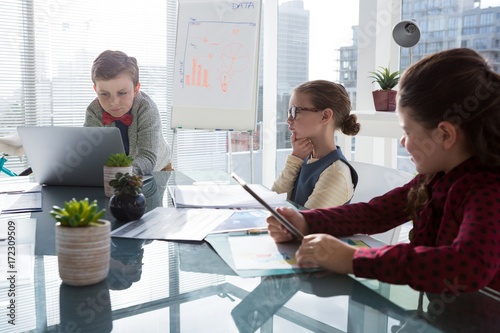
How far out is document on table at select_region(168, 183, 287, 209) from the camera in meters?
1.37

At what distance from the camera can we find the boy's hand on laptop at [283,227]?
0.99 metres

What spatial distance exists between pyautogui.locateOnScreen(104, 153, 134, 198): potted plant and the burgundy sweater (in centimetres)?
85

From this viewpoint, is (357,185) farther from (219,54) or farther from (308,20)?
(308,20)

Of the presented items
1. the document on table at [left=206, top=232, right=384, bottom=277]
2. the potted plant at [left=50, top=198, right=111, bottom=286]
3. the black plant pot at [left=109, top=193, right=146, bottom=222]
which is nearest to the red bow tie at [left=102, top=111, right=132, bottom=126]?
the black plant pot at [left=109, top=193, right=146, bottom=222]

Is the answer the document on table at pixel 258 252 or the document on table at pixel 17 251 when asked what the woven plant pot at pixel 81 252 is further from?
the document on table at pixel 258 252

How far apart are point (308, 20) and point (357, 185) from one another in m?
2.63

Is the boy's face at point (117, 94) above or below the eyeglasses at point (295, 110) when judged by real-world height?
above

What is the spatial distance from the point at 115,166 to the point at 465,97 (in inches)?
39.2

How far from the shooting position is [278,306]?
0.70 m

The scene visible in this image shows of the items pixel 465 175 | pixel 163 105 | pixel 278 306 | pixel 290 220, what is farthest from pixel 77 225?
pixel 163 105

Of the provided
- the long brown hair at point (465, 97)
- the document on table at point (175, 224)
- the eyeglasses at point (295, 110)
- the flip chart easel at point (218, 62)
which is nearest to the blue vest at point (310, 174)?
the eyeglasses at point (295, 110)

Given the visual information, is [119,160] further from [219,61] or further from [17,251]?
[219,61]

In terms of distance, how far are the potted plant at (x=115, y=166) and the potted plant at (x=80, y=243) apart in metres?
0.71

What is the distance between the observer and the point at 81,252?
0.76 meters
